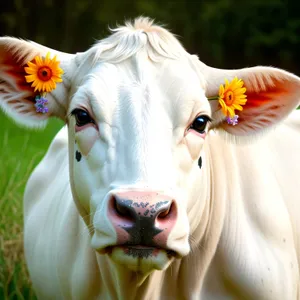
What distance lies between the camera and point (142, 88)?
3.93 metres

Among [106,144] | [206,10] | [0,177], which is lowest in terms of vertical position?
[0,177]

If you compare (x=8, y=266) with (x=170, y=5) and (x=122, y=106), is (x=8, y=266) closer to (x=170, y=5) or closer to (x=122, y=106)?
(x=122, y=106)

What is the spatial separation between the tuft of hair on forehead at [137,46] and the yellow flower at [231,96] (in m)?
0.28

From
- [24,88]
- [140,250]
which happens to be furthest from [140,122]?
[24,88]

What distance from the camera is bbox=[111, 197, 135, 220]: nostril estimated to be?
3484mm

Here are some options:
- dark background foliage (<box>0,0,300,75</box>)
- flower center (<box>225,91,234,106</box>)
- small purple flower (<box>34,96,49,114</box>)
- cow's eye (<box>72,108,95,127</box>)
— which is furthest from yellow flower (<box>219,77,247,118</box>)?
dark background foliage (<box>0,0,300,75</box>)

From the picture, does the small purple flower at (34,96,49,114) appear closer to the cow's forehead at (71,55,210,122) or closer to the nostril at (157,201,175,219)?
the cow's forehead at (71,55,210,122)

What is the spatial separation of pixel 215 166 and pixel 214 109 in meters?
0.37

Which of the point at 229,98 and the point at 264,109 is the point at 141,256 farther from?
the point at 264,109

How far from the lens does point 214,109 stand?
4344 mm

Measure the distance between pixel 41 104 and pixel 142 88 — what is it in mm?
680

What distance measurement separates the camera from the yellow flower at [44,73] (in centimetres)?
425

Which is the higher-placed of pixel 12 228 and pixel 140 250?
pixel 140 250

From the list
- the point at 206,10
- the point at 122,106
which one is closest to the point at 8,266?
the point at 122,106
